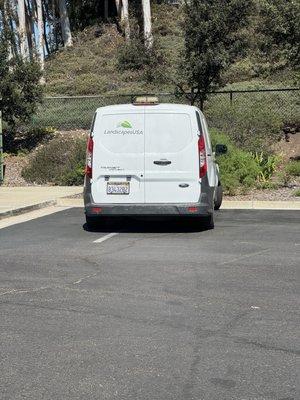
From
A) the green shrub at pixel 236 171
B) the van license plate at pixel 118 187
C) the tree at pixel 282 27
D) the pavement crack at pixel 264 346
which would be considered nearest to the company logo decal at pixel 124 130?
the van license plate at pixel 118 187

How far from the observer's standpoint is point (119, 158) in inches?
443

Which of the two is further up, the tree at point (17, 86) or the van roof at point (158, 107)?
the van roof at point (158, 107)

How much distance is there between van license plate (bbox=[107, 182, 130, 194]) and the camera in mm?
11188

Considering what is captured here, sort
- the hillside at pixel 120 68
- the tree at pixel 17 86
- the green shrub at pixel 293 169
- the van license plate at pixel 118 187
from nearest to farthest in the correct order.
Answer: the van license plate at pixel 118 187 → the green shrub at pixel 293 169 → the tree at pixel 17 86 → the hillside at pixel 120 68

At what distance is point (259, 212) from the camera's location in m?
14.4

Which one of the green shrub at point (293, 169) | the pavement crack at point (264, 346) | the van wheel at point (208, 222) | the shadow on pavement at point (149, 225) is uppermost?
the pavement crack at point (264, 346)

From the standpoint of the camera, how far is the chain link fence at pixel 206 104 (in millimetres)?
26078

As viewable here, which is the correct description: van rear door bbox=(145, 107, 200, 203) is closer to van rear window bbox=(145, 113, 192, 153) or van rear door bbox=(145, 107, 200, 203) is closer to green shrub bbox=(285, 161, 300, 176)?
van rear window bbox=(145, 113, 192, 153)

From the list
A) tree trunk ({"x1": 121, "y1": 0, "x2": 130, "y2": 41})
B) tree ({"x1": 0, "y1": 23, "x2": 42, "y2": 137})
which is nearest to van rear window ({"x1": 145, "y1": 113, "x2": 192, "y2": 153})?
tree ({"x1": 0, "y1": 23, "x2": 42, "y2": 137})

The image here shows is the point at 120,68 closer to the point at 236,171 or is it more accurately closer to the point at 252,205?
the point at 236,171

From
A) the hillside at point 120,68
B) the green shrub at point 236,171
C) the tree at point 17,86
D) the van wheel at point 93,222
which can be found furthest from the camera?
the hillside at point 120,68

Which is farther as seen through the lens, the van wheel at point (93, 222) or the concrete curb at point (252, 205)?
the concrete curb at point (252, 205)

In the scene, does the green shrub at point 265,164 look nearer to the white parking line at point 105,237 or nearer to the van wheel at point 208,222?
the van wheel at point 208,222

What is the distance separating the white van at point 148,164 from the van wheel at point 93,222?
23.9 inches
